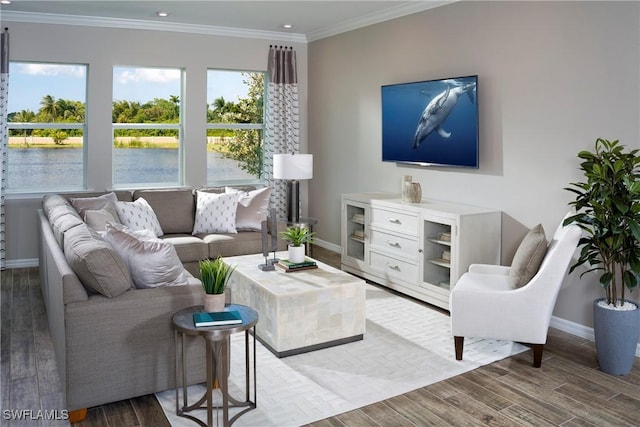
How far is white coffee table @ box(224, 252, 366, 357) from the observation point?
373 cm

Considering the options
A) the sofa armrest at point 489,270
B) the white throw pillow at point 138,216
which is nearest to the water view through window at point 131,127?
the white throw pillow at point 138,216

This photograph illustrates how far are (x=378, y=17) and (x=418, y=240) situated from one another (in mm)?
2459

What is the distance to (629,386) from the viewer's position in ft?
11.0

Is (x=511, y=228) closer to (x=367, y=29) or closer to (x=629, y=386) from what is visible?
(x=629, y=386)

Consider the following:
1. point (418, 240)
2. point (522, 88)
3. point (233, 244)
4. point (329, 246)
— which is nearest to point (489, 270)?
point (418, 240)

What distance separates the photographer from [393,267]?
5223 mm

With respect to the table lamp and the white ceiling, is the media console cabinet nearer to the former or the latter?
the table lamp

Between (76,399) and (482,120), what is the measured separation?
11.9ft

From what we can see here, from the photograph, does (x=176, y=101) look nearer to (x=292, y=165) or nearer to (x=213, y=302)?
(x=292, y=165)

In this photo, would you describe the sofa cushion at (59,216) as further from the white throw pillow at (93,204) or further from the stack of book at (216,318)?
the stack of book at (216,318)

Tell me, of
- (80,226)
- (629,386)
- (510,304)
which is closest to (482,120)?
(510,304)

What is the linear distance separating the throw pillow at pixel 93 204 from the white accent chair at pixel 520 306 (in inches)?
119

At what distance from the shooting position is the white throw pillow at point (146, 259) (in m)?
3.12

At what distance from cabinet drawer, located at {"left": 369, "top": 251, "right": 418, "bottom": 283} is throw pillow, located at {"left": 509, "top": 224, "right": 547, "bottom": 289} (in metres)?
1.31
